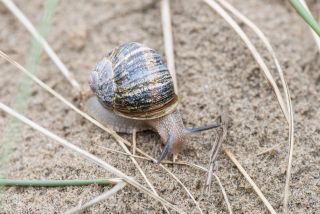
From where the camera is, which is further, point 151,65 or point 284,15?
point 284,15

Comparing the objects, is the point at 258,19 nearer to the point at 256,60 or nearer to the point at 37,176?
the point at 256,60

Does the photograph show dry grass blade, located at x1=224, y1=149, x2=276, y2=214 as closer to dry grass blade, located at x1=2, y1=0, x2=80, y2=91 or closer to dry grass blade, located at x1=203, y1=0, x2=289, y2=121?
dry grass blade, located at x1=203, y1=0, x2=289, y2=121

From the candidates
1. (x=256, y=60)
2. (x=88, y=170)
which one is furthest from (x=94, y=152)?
(x=256, y=60)

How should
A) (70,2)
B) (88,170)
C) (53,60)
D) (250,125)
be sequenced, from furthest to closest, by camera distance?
(70,2)
(53,60)
(250,125)
(88,170)

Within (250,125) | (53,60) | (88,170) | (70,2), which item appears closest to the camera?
(88,170)

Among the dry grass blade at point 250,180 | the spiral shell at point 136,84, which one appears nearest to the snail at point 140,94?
the spiral shell at point 136,84

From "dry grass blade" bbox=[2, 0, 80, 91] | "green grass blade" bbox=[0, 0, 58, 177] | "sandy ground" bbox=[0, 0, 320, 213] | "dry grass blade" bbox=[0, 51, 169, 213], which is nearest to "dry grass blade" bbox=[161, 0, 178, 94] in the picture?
"sandy ground" bbox=[0, 0, 320, 213]

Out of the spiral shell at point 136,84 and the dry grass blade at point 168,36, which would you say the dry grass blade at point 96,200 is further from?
the dry grass blade at point 168,36
